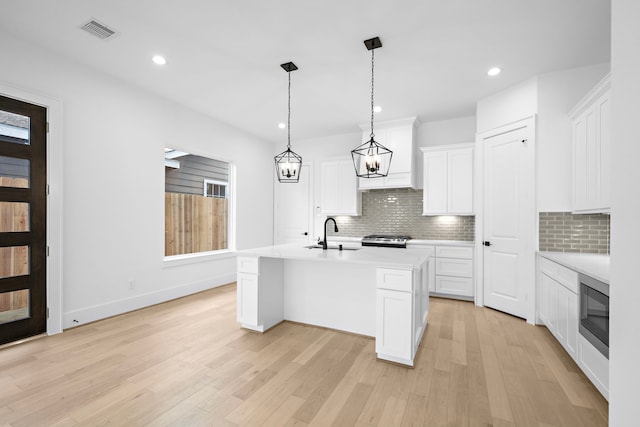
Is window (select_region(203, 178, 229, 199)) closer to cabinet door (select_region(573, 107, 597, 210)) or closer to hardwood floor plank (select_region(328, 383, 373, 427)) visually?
hardwood floor plank (select_region(328, 383, 373, 427))

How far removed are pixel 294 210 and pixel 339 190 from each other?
1268mm

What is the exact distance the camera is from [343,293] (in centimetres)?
319

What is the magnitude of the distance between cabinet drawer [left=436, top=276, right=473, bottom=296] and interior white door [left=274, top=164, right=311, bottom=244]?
278 centimetres

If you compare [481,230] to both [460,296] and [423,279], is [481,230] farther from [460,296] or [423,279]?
[423,279]

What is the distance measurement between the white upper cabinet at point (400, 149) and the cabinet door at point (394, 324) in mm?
2913

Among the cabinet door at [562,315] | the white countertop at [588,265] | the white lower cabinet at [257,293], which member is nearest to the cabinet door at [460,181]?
the white countertop at [588,265]

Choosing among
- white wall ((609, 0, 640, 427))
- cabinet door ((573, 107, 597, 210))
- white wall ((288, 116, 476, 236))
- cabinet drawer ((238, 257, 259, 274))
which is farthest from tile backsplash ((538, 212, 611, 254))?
white wall ((609, 0, 640, 427))

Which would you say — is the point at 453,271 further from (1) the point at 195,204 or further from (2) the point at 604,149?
(1) the point at 195,204

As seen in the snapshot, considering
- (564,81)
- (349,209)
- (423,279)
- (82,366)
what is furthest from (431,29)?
(82,366)

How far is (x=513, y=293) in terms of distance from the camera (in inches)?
149

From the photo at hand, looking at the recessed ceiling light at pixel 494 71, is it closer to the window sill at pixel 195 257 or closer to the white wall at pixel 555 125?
the white wall at pixel 555 125

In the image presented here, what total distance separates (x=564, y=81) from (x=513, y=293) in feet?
8.57

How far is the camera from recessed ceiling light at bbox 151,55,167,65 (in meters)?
3.23

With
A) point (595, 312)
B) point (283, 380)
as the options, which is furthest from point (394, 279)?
point (595, 312)
